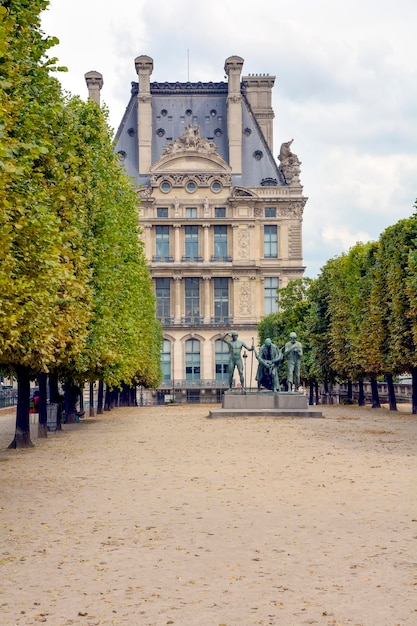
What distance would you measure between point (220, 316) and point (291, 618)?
9468 cm

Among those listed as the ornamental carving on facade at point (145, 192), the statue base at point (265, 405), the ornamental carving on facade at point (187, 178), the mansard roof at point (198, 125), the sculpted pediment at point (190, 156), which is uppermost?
the mansard roof at point (198, 125)

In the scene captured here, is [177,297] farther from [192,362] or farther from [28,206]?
[28,206]

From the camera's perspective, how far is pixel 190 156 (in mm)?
97688

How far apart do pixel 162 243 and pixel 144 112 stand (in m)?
14.8

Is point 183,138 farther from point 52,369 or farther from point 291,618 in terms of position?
point 291,618

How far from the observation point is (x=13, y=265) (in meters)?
17.7

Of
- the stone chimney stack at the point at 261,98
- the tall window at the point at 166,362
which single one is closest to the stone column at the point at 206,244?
the tall window at the point at 166,362

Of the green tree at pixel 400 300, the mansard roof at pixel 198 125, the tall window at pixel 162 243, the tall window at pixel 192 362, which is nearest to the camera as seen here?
the green tree at pixel 400 300

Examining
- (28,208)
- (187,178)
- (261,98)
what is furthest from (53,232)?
(261,98)

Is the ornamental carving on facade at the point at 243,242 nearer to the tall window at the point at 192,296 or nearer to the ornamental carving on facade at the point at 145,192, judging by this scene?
the tall window at the point at 192,296

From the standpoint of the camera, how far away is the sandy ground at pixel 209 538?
8.08 metres

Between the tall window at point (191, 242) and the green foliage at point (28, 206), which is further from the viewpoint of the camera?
the tall window at point (191, 242)

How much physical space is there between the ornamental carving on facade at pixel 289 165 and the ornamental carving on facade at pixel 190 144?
9.46 metres

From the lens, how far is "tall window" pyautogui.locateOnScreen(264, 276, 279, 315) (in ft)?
334
